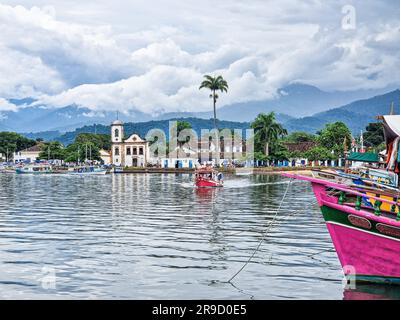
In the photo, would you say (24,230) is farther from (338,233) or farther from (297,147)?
(297,147)

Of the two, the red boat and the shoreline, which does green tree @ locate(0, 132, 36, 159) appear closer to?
the shoreline

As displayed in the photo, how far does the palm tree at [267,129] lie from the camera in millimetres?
117812

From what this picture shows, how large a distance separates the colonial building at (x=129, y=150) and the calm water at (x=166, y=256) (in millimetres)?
116262

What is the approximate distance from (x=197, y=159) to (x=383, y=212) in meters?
119

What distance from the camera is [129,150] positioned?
153875mm

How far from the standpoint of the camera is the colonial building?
15188 cm

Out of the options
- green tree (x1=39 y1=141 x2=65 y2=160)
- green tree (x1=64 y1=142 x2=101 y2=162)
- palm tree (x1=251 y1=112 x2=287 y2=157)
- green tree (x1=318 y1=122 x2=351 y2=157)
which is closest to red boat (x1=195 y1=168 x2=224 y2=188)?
green tree (x1=318 y1=122 x2=351 y2=157)

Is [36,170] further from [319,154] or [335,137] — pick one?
[335,137]

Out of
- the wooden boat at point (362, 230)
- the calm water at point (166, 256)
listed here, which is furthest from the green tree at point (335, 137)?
the wooden boat at point (362, 230)

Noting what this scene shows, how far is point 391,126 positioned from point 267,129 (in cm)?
9975

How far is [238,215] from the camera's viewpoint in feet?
111

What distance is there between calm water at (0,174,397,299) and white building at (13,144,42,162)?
512 ft

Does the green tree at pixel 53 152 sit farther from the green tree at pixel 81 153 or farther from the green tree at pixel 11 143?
the green tree at pixel 11 143
